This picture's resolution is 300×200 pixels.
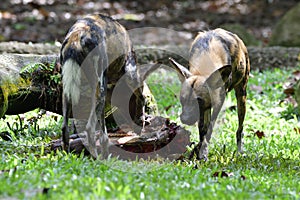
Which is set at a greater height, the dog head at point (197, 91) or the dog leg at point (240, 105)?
the dog head at point (197, 91)

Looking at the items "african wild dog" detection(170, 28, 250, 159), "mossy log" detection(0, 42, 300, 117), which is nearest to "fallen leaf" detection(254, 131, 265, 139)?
"african wild dog" detection(170, 28, 250, 159)

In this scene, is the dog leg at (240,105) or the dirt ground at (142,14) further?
the dirt ground at (142,14)

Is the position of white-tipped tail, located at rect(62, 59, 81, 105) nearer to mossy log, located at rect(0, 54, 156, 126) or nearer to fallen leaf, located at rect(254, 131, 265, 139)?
mossy log, located at rect(0, 54, 156, 126)

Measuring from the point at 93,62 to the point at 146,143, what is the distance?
1405 mm

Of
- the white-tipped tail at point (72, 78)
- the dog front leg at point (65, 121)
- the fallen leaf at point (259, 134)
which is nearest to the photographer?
the white-tipped tail at point (72, 78)

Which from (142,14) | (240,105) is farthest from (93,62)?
(142,14)

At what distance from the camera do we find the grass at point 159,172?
443 cm

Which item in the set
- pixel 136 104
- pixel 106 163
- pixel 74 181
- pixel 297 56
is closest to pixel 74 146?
pixel 106 163

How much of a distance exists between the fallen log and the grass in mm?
376

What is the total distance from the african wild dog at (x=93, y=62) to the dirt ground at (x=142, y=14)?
10445 mm

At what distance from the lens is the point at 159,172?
17.8 ft

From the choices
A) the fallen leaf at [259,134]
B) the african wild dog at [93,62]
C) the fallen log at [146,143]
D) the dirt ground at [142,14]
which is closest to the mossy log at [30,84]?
the fallen log at [146,143]

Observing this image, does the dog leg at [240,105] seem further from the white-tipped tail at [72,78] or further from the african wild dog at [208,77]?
the white-tipped tail at [72,78]

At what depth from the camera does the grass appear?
4426 millimetres
